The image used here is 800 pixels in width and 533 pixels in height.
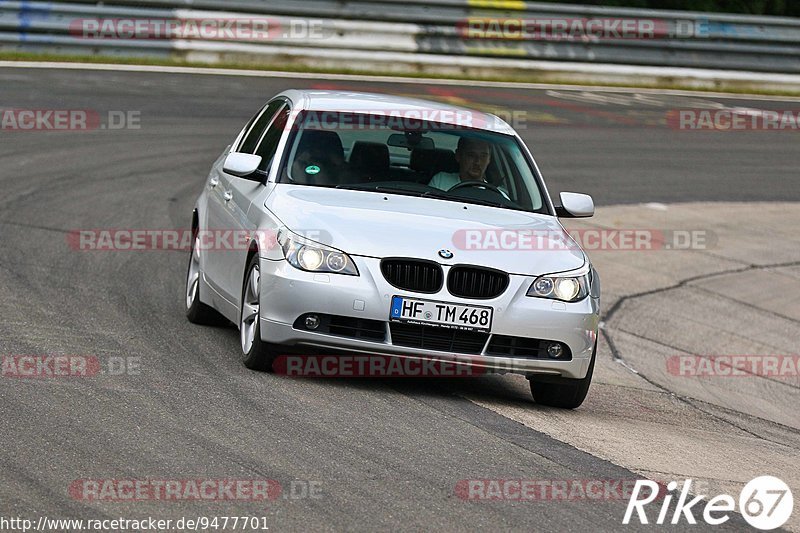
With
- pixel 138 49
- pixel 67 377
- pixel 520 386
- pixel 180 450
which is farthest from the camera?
pixel 138 49

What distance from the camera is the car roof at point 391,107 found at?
930 centimetres

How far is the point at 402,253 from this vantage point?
7.66 m

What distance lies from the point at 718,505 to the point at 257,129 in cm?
493

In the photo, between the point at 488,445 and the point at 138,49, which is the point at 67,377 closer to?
the point at 488,445

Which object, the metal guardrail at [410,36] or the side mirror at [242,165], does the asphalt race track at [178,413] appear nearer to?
the side mirror at [242,165]

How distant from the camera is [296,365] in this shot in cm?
818

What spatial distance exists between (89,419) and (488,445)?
6.12 ft

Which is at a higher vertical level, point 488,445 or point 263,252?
point 263,252

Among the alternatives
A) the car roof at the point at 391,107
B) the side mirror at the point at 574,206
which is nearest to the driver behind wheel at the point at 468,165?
the car roof at the point at 391,107

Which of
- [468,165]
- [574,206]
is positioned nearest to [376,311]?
[468,165]

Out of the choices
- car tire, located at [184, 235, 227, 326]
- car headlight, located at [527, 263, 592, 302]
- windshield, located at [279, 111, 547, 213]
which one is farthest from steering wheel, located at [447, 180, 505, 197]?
car tire, located at [184, 235, 227, 326]

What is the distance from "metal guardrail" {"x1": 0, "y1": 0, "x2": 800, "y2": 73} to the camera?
75.6ft

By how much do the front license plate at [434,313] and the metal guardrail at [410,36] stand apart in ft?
54.7

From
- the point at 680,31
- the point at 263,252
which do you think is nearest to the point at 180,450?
the point at 263,252
